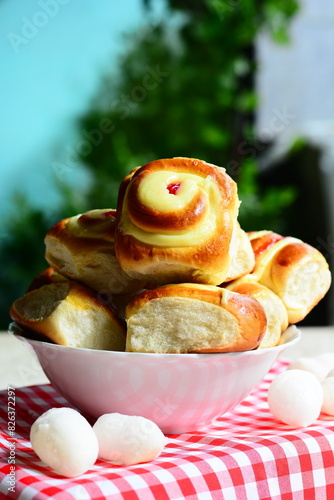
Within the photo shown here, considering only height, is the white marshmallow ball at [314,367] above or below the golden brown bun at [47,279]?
below

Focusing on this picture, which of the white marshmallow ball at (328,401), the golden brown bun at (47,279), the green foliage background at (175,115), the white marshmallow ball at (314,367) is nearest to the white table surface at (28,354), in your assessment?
the golden brown bun at (47,279)

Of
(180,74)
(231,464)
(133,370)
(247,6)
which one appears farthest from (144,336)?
(180,74)

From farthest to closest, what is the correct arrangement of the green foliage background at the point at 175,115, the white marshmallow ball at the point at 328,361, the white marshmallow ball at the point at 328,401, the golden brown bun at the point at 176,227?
the green foliage background at the point at 175,115
the white marshmallow ball at the point at 328,361
the white marshmallow ball at the point at 328,401
the golden brown bun at the point at 176,227

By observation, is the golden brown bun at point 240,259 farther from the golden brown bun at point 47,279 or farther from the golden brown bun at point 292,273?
the golden brown bun at point 47,279

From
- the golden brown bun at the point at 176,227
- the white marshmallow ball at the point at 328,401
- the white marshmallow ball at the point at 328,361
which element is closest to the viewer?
the golden brown bun at the point at 176,227

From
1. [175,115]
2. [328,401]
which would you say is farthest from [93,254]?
[175,115]

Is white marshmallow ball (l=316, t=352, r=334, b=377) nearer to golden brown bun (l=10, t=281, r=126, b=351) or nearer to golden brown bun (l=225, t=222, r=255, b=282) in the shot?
golden brown bun (l=225, t=222, r=255, b=282)
